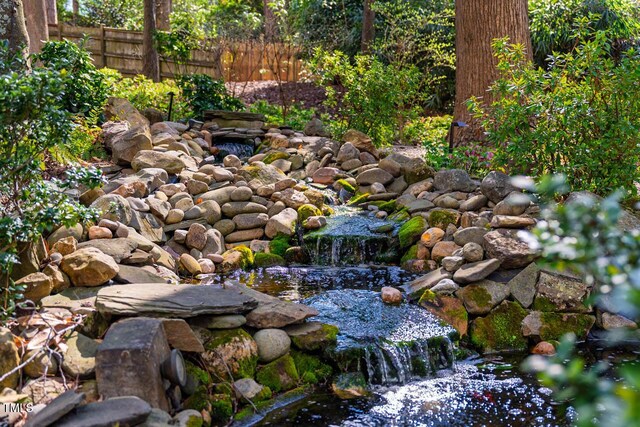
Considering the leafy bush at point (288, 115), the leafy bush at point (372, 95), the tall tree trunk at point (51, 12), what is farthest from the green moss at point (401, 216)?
the tall tree trunk at point (51, 12)

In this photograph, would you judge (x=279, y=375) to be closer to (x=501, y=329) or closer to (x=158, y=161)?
(x=501, y=329)

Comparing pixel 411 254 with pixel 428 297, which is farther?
pixel 411 254

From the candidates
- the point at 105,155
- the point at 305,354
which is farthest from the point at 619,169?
the point at 105,155

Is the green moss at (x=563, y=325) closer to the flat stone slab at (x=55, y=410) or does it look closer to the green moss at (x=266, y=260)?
the green moss at (x=266, y=260)

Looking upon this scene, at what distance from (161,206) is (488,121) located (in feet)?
11.9

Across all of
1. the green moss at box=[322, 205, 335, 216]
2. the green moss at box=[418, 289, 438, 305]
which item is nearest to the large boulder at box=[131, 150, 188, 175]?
the green moss at box=[322, 205, 335, 216]

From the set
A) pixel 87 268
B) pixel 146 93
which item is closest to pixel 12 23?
pixel 87 268

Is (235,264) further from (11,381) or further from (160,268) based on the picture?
(11,381)

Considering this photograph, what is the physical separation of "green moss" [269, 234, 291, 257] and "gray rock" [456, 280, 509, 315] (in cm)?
227

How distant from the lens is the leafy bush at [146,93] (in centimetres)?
1143

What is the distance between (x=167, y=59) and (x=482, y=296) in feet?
39.1

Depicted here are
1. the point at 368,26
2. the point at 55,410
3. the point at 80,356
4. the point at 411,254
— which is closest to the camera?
the point at 55,410

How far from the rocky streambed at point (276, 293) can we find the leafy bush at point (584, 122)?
1.53 ft

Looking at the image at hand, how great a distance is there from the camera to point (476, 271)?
609cm
